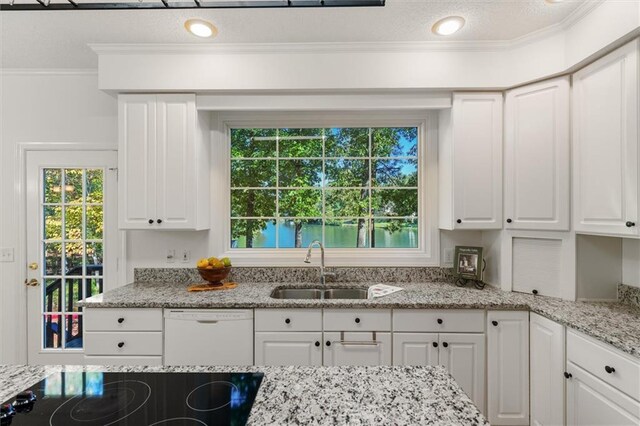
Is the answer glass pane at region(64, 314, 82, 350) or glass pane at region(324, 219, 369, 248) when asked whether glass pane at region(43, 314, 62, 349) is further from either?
glass pane at region(324, 219, 369, 248)

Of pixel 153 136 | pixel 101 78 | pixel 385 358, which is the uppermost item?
pixel 101 78

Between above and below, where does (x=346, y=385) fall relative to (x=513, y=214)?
below

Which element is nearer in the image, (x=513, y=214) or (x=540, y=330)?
(x=540, y=330)

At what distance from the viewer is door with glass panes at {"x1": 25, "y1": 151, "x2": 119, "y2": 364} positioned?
261 cm

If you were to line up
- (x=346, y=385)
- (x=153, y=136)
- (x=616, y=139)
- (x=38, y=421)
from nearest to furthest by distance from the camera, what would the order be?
(x=38, y=421)
(x=346, y=385)
(x=616, y=139)
(x=153, y=136)

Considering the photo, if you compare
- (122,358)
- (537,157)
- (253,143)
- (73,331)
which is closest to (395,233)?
(537,157)

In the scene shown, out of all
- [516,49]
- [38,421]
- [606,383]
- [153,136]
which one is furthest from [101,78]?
[606,383]

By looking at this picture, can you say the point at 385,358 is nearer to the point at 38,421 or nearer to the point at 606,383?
the point at 606,383

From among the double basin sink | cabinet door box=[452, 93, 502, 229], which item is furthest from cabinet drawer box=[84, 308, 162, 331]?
cabinet door box=[452, 93, 502, 229]

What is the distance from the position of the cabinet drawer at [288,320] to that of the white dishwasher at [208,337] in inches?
2.8

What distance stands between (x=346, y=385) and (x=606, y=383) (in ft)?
4.54

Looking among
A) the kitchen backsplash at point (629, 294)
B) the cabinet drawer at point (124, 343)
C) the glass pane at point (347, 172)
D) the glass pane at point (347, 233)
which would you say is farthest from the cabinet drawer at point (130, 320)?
the kitchen backsplash at point (629, 294)

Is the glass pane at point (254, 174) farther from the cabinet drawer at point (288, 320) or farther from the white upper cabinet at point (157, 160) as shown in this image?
the cabinet drawer at point (288, 320)

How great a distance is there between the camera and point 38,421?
2.66 ft
